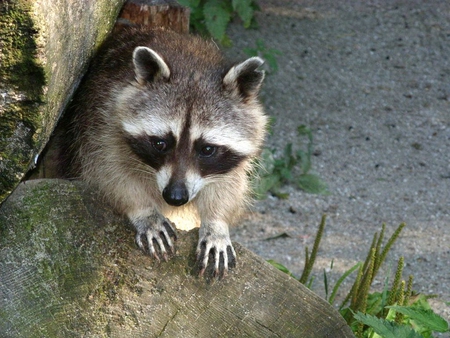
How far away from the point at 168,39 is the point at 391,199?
222cm

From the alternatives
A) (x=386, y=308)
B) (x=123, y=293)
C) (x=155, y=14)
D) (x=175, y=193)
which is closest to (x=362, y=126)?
(x=155, y=14)

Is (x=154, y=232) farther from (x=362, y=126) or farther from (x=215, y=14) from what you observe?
(x=362, y=126)

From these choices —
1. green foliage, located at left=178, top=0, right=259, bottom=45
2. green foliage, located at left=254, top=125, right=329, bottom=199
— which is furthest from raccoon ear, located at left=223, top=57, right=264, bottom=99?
green foliage, located at left=178, top=0, right=259, bottom=45

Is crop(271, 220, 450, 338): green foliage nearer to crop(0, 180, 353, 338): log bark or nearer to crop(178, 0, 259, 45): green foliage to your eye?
crop(0, 180, 353, 338): log bark

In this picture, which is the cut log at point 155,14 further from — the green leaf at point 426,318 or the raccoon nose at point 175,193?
the green leaf at point 426,318

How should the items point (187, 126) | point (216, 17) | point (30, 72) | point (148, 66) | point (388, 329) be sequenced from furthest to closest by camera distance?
point (216, 17)
point (148, 66)
point (187, 126)
point (388, 329)
point (30, 72)

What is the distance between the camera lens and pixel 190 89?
322 centimetres

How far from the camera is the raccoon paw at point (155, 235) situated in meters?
2.76

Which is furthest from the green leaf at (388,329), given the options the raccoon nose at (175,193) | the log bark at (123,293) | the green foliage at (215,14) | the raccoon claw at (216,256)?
the green foliage at (215,14)

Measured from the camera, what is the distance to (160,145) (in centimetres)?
314

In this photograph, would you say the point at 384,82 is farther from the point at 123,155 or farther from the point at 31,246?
the point at 31,246

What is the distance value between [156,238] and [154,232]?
0.07 m

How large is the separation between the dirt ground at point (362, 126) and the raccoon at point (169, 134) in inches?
48.8

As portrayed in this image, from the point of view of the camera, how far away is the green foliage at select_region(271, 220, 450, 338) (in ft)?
Answer: 8.60
